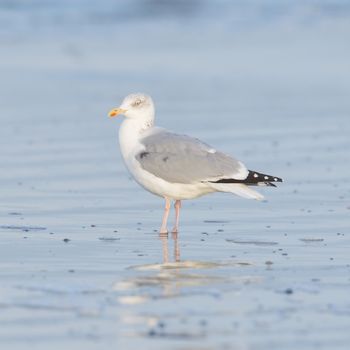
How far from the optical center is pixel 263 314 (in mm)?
6598

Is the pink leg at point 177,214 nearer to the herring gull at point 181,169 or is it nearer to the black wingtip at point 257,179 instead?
the herring gull at point 181,169

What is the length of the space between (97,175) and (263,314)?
496 centimetres

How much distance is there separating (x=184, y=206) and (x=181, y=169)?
993 mm

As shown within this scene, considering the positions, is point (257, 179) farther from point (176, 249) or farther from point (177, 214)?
point (176, 249)

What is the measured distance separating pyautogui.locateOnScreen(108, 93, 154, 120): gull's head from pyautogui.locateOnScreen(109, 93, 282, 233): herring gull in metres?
0.29

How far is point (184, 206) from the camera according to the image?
406 inches

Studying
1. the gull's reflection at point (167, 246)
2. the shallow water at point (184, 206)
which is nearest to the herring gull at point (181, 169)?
the gull's reflection at point (167, 246)

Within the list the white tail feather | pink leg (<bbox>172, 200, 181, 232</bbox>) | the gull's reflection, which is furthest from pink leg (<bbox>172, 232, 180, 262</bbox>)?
the white tail feather

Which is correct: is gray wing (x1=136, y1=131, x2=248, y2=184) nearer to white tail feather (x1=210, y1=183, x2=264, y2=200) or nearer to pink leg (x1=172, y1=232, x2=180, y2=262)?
white tail feather (x1=210, y1=183, x2=264, y2=200)

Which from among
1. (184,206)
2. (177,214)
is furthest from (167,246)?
(184,206)

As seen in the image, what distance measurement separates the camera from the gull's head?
998 cm

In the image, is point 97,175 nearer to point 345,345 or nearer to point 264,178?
point 264,178

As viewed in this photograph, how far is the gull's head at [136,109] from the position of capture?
32.8 ft

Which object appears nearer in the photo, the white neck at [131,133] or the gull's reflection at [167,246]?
the gull's reflection at [167,246]
